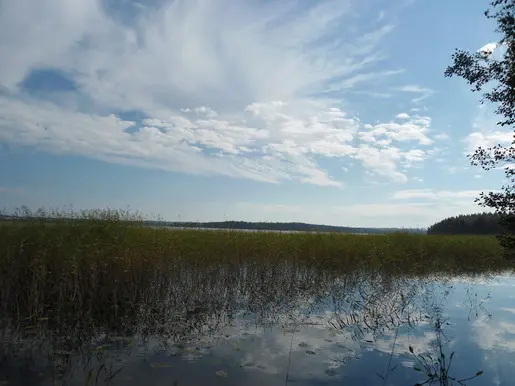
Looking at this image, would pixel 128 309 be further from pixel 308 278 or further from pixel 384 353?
pixel 308 278

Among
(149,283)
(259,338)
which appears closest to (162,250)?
(149,283)

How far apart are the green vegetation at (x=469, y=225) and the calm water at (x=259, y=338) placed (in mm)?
A: 48530

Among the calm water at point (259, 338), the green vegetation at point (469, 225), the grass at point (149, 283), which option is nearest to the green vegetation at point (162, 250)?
the grass at point (149, 283)

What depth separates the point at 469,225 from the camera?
201 feet

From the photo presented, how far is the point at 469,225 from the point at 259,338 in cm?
6532

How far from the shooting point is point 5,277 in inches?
295

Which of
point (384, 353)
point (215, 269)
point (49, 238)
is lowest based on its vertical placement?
point (384, 353)

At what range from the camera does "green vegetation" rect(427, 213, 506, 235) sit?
55713 mm

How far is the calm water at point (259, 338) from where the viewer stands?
17.1 ft

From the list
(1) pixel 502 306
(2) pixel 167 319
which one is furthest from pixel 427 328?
(2) pixel 167 319

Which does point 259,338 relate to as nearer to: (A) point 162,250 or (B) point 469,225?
(A) point 162,250

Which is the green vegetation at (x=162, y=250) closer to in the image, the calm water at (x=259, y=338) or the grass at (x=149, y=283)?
the grass at (x=149, y=283)

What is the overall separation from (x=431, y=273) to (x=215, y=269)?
9.66m

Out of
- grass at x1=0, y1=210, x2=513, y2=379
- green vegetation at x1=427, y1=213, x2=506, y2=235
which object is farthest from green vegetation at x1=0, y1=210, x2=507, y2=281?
green vegetation at x1=427, y1=213, x2=506, y2=235
